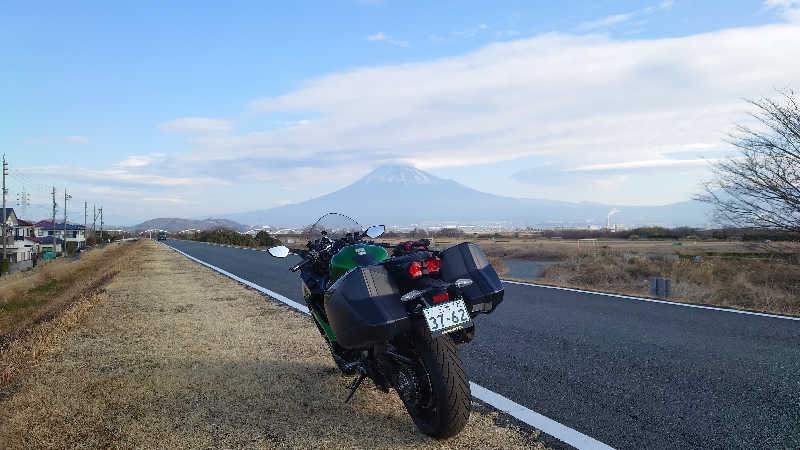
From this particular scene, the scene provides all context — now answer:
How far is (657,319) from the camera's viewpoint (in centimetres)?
719

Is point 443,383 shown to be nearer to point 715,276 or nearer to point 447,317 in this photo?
point 447,317

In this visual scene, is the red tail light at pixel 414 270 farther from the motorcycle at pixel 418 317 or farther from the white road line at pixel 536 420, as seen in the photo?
the white road line at pixel 536 420

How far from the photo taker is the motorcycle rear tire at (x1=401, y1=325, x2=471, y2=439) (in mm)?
3061

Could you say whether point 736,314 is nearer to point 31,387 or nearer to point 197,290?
point 31,387

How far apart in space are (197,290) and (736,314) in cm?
1006

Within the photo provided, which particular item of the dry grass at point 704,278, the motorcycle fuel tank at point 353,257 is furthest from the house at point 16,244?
the motorcycle fuel tank at point 353,257

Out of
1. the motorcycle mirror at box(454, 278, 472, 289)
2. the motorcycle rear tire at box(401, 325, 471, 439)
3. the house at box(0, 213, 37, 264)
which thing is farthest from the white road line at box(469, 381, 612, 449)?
the house at box(0, 213, 37, 264)

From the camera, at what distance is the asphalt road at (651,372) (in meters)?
3.42

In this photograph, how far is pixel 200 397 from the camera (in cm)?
414

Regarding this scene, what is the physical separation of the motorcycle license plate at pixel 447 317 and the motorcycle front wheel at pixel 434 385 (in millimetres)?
82

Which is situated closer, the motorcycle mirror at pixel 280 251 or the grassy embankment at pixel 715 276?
the motorcycle mirror at pixel 280 251

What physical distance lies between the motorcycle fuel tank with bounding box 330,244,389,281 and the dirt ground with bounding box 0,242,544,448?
1.08m

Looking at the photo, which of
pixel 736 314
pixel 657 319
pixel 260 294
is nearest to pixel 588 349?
pixel 657 319

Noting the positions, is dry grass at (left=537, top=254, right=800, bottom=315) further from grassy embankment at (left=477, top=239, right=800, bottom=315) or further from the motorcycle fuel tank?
the motorcycle fuel tank
